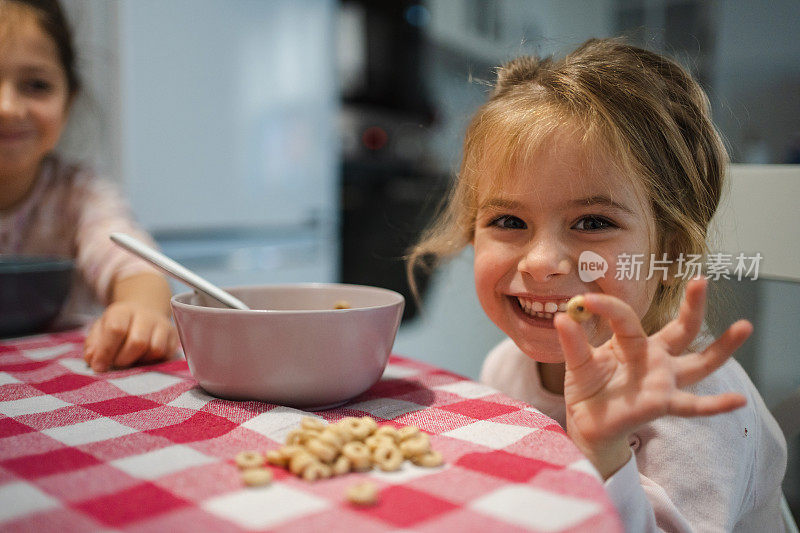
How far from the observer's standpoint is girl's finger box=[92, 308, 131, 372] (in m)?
0.64

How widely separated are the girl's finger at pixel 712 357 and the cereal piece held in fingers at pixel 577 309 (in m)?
0.07

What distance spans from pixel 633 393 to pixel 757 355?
42 cm

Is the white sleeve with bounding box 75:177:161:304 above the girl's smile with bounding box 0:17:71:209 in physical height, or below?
below

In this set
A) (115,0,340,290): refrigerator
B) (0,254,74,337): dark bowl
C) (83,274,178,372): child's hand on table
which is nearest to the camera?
(83,274,178,372): child's hand on table

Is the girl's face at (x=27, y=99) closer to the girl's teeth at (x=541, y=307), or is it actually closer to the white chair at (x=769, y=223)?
the girl's teeth at (x=541, y=307)

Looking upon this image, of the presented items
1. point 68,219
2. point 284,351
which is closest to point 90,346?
point 284,351

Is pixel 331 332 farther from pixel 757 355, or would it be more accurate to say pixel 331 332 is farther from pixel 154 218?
pixel 154 218

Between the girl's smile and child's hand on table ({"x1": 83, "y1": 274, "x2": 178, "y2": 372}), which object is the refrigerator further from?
child's hand on table ({"x1": 83, "y1": 274, "x2": 178, "y2": 372})

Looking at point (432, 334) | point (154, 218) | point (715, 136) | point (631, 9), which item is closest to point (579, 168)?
point (715, 136)

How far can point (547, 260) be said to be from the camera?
598mm

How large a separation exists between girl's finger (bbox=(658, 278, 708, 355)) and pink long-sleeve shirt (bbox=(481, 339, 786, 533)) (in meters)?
0.12

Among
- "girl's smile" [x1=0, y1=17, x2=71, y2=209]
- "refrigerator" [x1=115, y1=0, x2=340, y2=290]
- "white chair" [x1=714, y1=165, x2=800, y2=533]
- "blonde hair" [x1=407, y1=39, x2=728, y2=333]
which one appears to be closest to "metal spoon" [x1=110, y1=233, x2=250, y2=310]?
"blonde hair" [x1=407, y1=39, x2=728, y2=333]

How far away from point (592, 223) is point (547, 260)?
0.07 m

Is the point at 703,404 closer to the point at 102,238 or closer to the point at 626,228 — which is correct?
the point at 626,228
